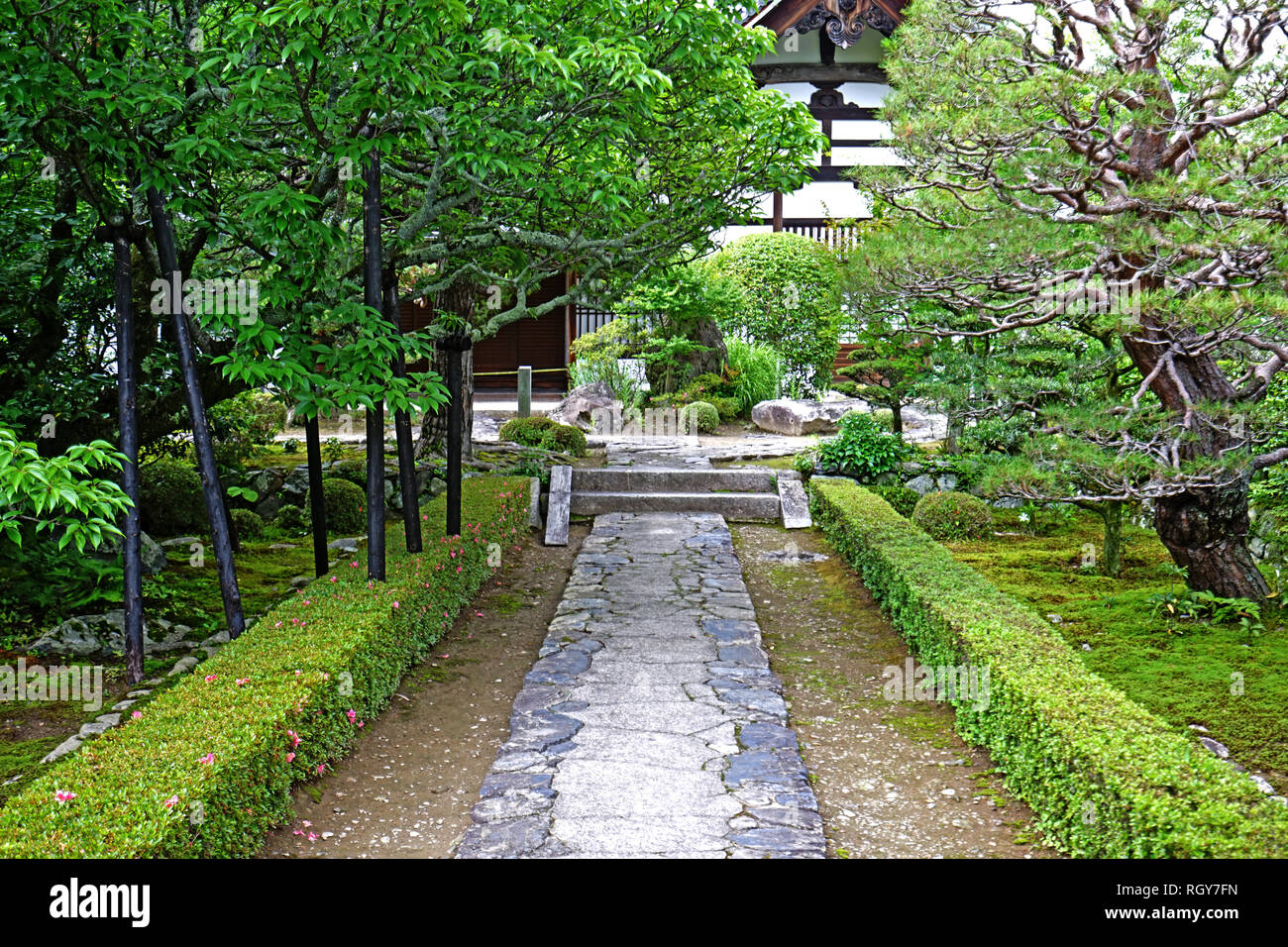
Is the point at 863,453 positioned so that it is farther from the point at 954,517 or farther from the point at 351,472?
the point at 351,472

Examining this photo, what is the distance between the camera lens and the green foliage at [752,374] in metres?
18.4

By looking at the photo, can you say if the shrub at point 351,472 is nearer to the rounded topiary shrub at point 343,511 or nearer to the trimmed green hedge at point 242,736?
the rounded topiary shrub at point 343,511

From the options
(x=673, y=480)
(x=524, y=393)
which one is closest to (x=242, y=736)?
(x=673, y=480)

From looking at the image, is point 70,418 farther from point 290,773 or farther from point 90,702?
point 290,773

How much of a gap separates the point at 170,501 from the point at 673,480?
19.4 ft

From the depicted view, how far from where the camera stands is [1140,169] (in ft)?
23.7

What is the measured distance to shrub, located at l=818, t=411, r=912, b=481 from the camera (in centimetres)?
1317

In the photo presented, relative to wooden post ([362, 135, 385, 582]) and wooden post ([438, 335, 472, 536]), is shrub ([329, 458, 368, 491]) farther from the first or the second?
wooden post ([362, 135, 385, 582])

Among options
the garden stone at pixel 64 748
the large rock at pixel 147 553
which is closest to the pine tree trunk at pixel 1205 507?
the garden stone at pixel 64 748

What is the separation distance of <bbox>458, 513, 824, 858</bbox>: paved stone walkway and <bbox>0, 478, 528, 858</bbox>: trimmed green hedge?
0.88m

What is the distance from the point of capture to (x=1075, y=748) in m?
4.52

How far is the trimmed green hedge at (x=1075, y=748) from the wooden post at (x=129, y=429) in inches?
196

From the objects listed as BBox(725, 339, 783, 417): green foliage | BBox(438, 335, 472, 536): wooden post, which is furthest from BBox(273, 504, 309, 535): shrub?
BBox(725, 339, 783, 417): green foliage

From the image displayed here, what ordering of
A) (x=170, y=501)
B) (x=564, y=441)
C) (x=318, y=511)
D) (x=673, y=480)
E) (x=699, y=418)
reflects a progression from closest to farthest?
(x=318, y=511) < (x=170, y=501) < (x=673, y=480) < (x=564, y=441) < (x=699, y=418)
